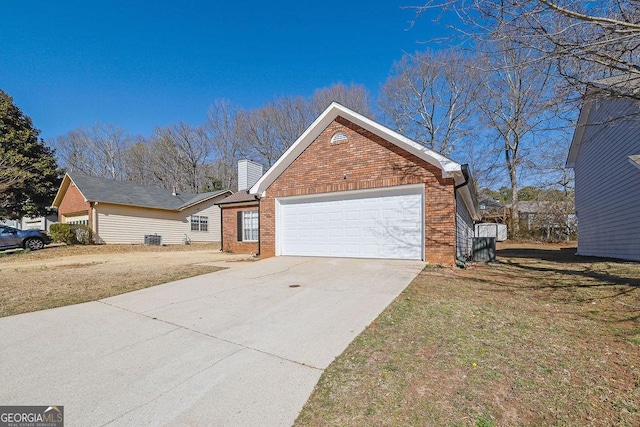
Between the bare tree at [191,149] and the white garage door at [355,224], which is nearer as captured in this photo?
the white garage door at [355,224]

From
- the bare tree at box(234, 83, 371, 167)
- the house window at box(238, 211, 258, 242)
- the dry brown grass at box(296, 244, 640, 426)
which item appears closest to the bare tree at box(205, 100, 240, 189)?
the bare tree at box(234, 83, 371, 167)

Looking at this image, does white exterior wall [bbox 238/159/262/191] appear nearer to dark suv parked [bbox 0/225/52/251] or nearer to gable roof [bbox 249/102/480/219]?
gable roof [bbox 249/102/480/219]

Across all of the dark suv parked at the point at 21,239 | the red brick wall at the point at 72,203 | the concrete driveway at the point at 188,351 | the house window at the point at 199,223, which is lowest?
the concrete driveway at the point at 188,351

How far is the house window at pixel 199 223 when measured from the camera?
23.9 m

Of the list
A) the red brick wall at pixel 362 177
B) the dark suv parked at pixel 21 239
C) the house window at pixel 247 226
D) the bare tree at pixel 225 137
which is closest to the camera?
the red brick wall at pixel 362 177

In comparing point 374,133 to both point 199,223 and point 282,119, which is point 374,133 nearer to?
point 199,223

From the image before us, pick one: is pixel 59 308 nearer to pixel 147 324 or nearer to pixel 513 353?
pixel 147 324

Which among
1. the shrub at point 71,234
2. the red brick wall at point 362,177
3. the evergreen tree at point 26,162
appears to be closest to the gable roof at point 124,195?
the evergreen tree at point 26,162

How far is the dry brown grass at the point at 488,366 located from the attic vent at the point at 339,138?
6.01 m

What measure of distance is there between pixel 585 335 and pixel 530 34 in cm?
424

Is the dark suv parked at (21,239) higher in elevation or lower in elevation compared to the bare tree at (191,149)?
lower

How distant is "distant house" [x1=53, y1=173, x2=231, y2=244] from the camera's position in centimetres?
1925

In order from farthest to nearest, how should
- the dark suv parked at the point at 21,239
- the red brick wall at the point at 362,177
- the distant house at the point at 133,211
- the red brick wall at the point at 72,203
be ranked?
the red brick wall at the point at 72,203 → the distant house at the point at 133,211 → the dark suv parked at the point at 21,239 → the red brick wall at the point at 362,177

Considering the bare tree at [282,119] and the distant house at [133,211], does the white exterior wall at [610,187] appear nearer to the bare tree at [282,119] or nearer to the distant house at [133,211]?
the bare tree at [282,119]
